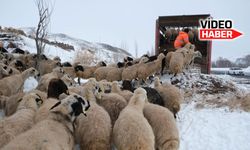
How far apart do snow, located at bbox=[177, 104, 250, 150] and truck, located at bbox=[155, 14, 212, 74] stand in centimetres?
703

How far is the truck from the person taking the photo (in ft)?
55.3

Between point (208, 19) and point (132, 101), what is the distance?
12311mm

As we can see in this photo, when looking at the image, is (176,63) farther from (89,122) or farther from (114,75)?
(89,122)

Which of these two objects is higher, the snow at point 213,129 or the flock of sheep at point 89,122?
the flock of sheep at point 89,122

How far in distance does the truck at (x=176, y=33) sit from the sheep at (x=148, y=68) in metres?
3.66

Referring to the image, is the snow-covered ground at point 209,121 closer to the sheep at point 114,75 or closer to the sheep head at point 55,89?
the sheep head at point 55,89

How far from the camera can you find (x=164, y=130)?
5.52 m

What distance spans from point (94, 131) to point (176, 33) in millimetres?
14334

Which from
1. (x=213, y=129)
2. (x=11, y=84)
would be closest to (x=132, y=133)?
(x=213, y=129)

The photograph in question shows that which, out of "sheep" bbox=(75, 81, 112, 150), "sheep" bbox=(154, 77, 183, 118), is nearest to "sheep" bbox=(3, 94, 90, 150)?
"sheep" bbox=(75, 81, 112, 150)

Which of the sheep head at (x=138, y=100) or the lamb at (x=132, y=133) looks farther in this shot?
the sheep head at (x=138, y=100)

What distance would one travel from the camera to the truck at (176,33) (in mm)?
16861

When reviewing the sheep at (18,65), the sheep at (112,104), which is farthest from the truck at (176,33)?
the sheep at (112,104)

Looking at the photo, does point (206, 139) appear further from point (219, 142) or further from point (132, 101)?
point (132, 101)
